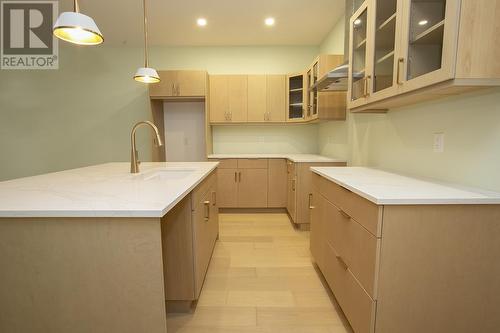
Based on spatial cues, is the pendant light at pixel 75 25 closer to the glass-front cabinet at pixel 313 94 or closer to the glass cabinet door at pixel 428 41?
the glass cabinet door at pixel 428 41

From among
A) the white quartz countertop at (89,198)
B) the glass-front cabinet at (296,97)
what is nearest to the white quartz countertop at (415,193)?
the white quartz countertop at (89,198)

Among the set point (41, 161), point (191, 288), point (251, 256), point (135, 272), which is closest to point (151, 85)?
point (41, 161)

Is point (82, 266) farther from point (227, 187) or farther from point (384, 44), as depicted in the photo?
point (227, 187)

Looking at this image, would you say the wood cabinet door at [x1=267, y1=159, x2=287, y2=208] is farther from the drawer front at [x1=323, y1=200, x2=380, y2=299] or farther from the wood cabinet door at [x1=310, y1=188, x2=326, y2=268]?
the drawer front at [x1=323, y1=200, x2=380, y2=299]

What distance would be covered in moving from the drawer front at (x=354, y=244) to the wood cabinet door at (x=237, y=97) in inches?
101

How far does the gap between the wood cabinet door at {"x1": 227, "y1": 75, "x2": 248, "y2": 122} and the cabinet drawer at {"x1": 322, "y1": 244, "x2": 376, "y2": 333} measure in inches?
106

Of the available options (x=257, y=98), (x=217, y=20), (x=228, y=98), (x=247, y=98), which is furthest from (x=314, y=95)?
(x=217, y=20)

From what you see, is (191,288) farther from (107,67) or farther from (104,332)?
(107,67)

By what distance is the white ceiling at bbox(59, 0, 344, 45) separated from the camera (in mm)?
2881

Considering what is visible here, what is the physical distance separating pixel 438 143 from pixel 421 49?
1.98 ft

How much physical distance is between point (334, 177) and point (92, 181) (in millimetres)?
1547

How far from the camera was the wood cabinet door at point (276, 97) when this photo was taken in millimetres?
3967

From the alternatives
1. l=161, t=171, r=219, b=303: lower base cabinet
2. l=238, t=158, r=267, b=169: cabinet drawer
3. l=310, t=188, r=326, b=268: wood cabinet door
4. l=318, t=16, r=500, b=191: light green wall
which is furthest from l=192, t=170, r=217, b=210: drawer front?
l=238, t=158, r=267, b=169: cabinet drawer

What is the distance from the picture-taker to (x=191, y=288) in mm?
1629
